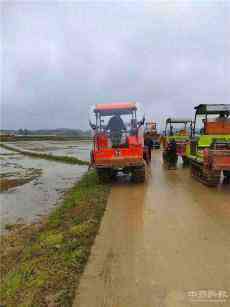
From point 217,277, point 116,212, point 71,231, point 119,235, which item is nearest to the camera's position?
point 217,277

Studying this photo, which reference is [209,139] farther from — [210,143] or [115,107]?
[115,107]

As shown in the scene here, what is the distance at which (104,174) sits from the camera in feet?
37.8

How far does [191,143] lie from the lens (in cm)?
1290

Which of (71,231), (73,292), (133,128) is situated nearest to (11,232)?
(71,231)

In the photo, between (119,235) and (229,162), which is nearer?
(119,235)

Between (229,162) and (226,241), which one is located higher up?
(229,162)

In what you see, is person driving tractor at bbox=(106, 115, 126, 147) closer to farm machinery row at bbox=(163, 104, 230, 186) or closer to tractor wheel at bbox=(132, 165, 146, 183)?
tractor wheel at bbox=(132, 165, 146, 183)

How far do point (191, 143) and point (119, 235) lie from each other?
27.1 ft

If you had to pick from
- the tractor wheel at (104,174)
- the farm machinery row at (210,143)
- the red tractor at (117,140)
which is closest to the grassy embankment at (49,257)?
the red tractor at (117,140)

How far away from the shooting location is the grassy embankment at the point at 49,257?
3.72 metres

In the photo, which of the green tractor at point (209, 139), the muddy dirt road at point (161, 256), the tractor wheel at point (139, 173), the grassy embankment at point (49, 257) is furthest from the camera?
the tractor wheel at point (139, 173)

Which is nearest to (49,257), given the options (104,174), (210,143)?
(104,174)

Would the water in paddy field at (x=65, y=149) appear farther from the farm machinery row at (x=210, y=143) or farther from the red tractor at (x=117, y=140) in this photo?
the farm machinery row at (x=210, y=143)

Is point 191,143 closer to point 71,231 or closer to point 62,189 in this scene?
point 62,189
